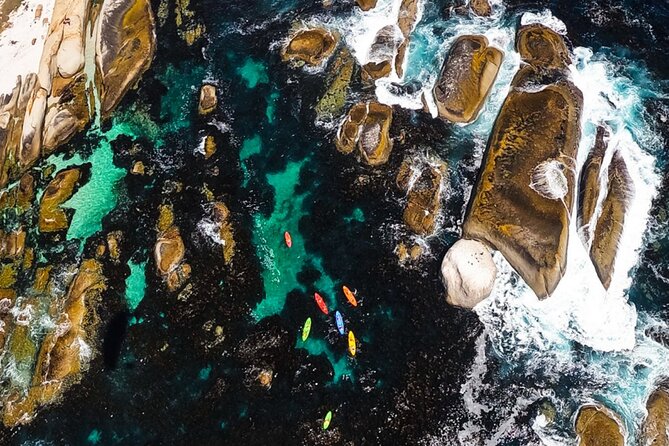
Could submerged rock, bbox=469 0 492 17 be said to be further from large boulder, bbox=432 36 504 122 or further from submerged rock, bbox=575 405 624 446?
submerged rock, bbox=575 405 624 446

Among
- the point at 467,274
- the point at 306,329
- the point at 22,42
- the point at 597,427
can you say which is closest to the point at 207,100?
the point at 22,42

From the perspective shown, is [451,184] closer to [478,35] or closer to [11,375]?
[478,35]

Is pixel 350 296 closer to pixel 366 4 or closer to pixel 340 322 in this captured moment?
pixel 340 322

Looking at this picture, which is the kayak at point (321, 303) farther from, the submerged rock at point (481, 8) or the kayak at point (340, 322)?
the submerged rock at point (481, 8)

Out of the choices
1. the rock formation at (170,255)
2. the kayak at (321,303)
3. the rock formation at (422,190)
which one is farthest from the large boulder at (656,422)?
the rock formation at (170,255)

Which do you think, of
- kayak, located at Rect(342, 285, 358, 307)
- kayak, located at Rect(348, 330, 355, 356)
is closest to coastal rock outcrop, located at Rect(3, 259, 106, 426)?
kayak, located at Rect(342, 285, 358, 307)

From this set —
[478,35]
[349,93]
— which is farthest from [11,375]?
[478,35]
